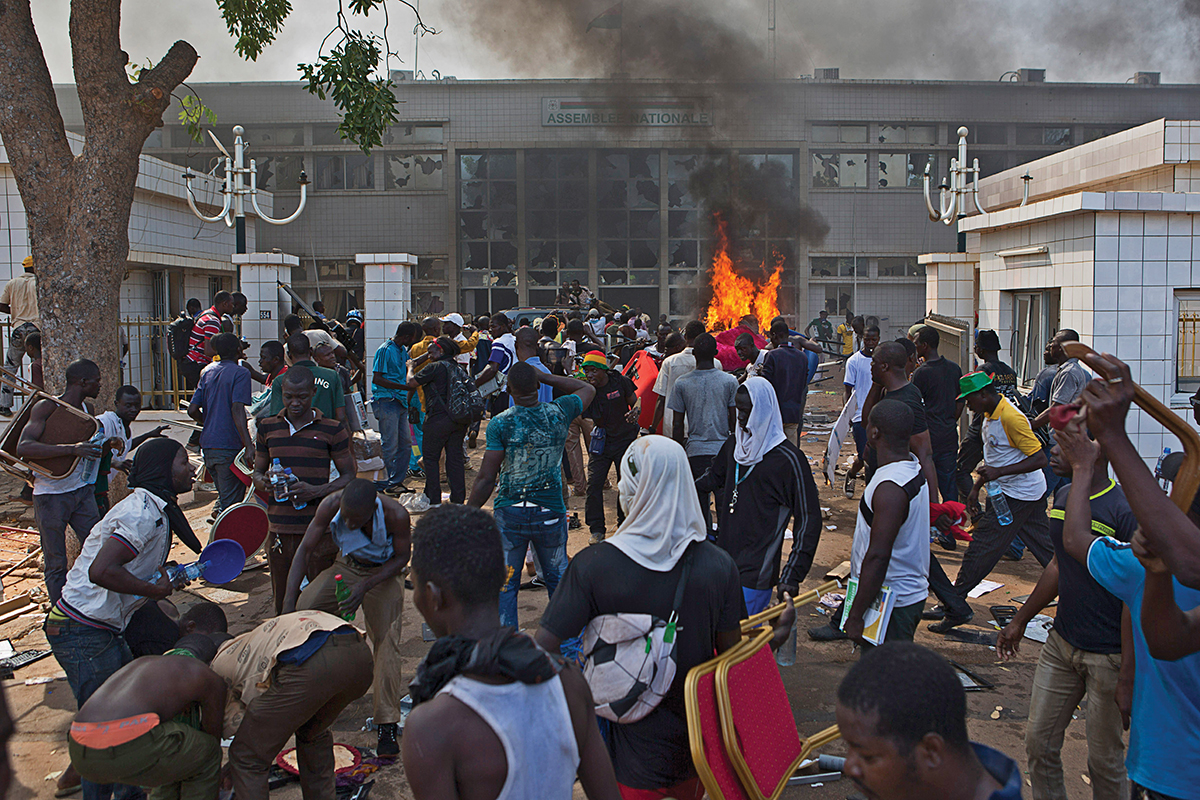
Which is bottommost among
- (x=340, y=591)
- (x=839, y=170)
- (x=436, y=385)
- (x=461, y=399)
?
(x=340, y=591)

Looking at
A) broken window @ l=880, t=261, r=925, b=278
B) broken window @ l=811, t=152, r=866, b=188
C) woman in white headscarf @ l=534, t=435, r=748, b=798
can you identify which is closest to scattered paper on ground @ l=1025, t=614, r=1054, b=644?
woman in white headscarf @ l=534, t=435, r=748, b=798

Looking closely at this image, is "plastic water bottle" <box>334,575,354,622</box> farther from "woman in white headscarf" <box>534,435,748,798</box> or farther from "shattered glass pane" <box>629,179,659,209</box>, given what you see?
"shattered glass pane" <box>629,179,659,209</box>

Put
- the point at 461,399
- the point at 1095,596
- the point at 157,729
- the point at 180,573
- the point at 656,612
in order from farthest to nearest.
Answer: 1. the point at 461,399
2. the point at 180,573
3. the point at 1095,596
4. the point at 157,729
5. the point at 656,612

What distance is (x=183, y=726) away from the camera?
10.0 ft

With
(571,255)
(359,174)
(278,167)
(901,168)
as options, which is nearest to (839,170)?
(901,168)

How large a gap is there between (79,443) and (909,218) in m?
30.1

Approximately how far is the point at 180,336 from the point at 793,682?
10435 millimetres

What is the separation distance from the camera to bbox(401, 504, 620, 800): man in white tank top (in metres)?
1.90

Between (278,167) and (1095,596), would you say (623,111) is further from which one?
Answer: (1095,596)

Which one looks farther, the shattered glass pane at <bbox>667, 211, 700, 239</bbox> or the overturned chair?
the shattered glass pane at <bbox>667, 211, 700, 239</bbox>

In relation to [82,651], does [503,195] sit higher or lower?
higher

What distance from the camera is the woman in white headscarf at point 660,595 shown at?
265cm

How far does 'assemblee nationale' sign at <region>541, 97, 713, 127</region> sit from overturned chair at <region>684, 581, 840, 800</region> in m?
29.2

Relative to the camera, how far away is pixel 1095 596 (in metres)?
3.19
